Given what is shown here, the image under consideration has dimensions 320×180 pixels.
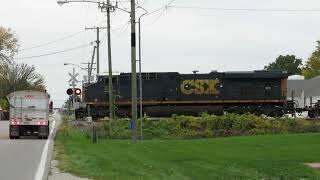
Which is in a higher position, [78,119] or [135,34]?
[135,34]

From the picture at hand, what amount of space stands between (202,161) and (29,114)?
21.8 m

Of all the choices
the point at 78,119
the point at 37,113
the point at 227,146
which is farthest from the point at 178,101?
the point at 227,146

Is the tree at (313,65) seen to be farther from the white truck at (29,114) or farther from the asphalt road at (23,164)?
the asphalt road at (23,164)

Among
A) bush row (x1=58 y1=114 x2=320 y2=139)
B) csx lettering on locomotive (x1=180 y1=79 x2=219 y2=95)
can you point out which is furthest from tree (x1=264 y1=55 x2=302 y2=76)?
bush row (x1=58 y1=114 x2=320 y2=139)

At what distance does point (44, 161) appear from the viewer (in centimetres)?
2169

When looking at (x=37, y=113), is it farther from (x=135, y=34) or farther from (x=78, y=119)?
(x=78, y=119)

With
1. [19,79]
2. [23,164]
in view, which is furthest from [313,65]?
[23,164]

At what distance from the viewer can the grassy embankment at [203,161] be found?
16.5 m

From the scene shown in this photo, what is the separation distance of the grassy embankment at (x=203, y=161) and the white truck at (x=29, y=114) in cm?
1201

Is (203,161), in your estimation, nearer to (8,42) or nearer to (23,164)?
(23,164)

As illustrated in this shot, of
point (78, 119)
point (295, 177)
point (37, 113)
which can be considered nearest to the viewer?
point (295, 177)

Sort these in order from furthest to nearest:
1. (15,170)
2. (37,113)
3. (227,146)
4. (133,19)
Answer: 1. (37,113)
2. (133,19)
3. (227,146)
4. (15,170)

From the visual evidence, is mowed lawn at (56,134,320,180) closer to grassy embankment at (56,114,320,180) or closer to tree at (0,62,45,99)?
grassy embankment at (56,114,320,180)

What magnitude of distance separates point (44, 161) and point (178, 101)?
3312cm
